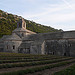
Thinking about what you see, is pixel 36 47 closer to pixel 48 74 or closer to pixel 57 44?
pixel 57 44

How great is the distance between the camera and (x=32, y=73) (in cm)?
857

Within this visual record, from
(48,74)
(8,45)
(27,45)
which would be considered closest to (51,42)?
(27,45)

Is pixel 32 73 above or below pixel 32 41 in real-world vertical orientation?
below

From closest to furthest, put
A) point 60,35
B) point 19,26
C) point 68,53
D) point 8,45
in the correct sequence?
1. point 68,53
2. point 60,35
3. point 8,45
4. point 19,26

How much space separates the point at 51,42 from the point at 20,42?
10830 mm

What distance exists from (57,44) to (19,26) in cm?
1920

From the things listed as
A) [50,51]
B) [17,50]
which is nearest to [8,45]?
[17,50]

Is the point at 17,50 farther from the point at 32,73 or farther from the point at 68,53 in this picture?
the point at 32,73

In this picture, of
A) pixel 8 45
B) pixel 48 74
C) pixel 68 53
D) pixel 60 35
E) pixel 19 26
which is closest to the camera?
pixel 48 74

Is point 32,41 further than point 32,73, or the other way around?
point 32,41

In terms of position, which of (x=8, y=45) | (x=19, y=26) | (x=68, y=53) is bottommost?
(x=68, y=53)

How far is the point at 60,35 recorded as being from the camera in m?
32.0

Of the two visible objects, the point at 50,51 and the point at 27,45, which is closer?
the point at 50,51

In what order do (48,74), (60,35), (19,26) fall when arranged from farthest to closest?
(19,26), (60,35), (48,74)
